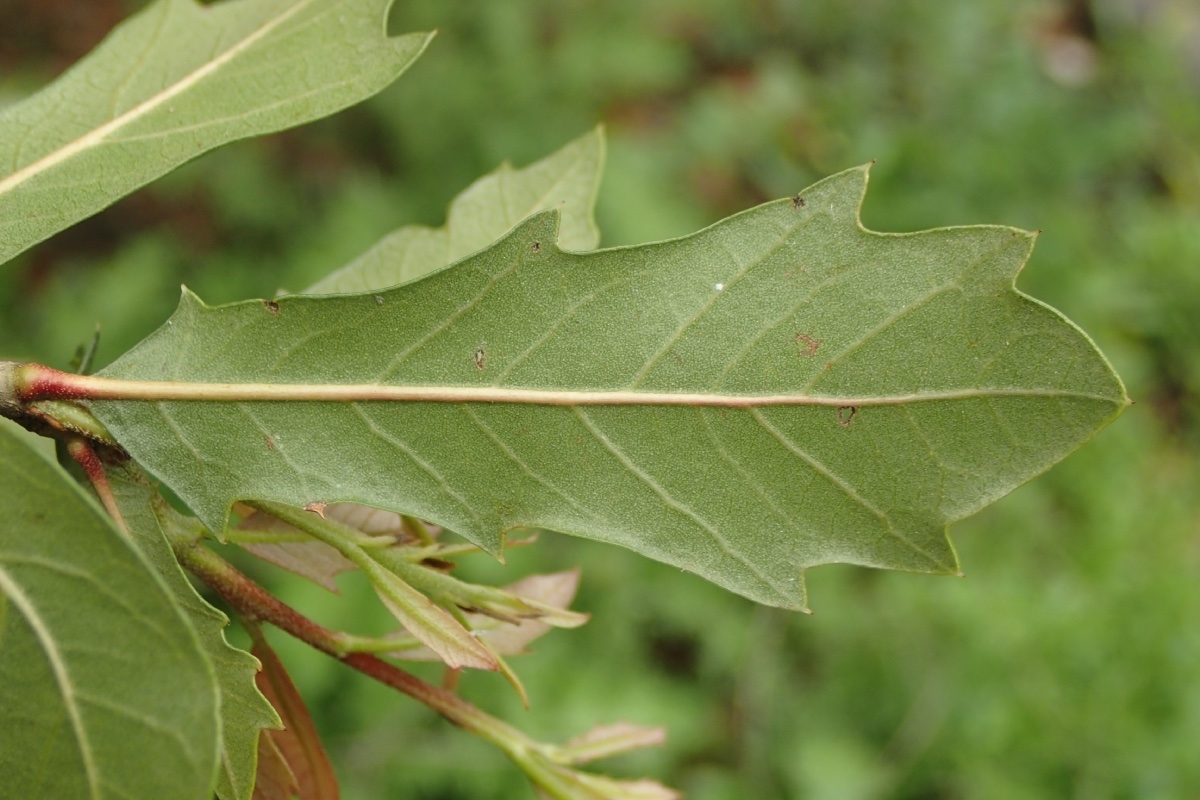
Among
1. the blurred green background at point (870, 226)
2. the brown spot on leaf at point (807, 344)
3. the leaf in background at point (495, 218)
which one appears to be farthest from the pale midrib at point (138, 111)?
the blurred green background at point (870, 226)

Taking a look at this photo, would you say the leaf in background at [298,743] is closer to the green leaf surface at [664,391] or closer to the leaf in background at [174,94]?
the green leaf surface at [664,391]

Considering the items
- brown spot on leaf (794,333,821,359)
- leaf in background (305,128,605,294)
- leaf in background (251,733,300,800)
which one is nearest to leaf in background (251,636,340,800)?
leaf in background (251,733,300,800)

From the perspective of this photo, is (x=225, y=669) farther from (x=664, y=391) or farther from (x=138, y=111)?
(x=138, y=111)

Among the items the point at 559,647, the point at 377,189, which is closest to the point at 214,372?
the point at 559,647

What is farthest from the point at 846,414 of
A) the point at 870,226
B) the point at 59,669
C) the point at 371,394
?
the point at 870,226

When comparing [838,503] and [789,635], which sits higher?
[838,503]

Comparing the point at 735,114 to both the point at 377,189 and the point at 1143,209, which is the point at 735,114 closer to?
the point at 377,189

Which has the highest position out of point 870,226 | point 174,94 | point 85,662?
point 174,94
